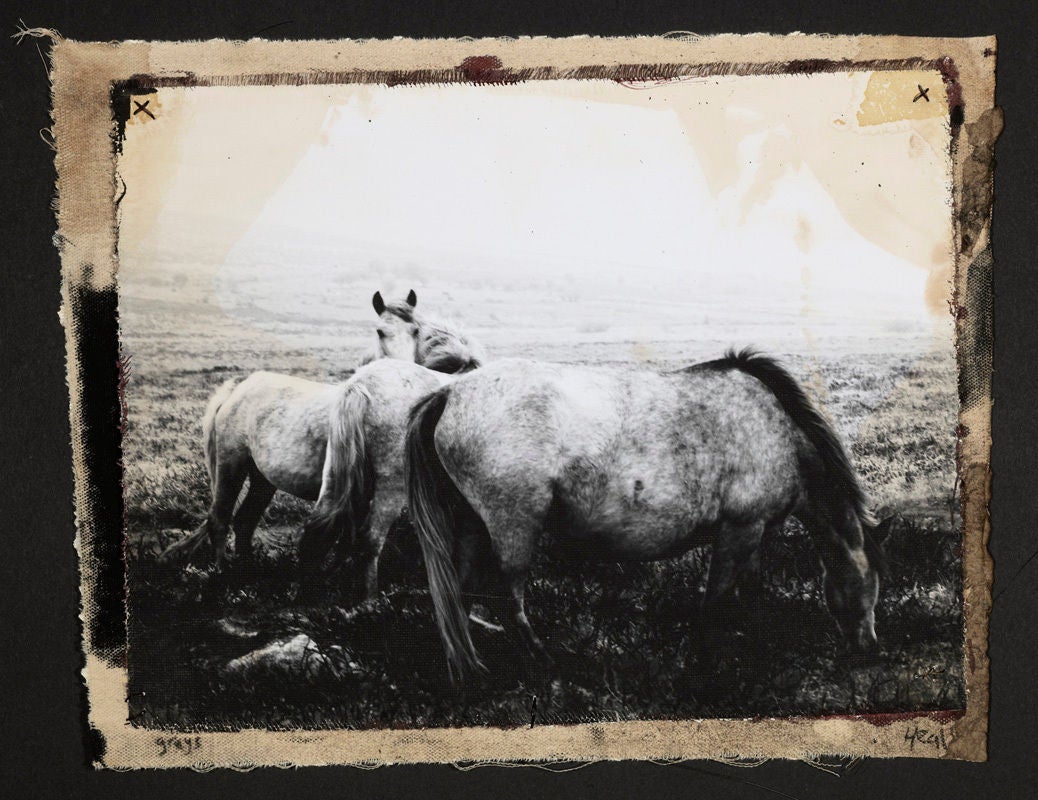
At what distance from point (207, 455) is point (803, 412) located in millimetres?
1330

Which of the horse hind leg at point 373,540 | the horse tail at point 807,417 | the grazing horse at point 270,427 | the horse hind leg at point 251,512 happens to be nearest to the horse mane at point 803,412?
the horse tail at point 807,417

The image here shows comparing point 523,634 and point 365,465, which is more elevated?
point 365,465

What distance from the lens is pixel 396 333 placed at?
5.37ft

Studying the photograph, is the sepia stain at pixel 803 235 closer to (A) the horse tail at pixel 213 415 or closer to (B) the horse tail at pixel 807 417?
(B) the horse tail at pixel 807 417

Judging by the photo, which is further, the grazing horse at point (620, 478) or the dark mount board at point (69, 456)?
the dark mount board at point (69, 456)

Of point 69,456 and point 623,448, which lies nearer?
point 623,448

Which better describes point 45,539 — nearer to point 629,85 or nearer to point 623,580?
point 623,580

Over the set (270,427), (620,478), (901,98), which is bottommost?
(620,478)

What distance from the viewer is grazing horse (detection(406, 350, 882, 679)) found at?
1.58m

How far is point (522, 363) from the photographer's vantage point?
5.31ft

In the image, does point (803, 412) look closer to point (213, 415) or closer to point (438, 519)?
point (438, 519)

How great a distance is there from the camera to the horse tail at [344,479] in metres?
1.60

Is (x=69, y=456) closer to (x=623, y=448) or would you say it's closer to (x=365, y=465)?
(x=365, y=465)
